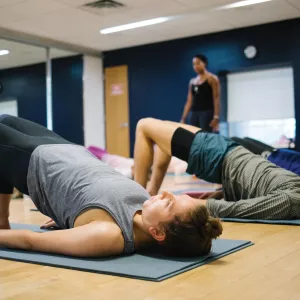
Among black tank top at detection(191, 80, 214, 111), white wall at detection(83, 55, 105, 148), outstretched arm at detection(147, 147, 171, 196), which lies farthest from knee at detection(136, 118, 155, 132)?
white wall at detection(83, 55, 105, 148)

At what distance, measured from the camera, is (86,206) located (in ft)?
5.79

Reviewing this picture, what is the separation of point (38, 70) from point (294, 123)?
13.4 ft

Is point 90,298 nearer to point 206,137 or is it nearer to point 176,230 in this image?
point 176,230

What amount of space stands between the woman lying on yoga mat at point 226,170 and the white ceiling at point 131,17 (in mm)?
3263

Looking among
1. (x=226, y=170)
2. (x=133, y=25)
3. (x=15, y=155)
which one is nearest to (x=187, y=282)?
(x=15, y=155)

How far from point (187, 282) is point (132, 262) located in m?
0.27

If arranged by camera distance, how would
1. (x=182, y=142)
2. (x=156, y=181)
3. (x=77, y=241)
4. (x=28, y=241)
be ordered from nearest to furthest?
1. (x=77, y=241)
2. (x=28, y=241)
3. (x=182, y=142)
4. (x=156, y=181)

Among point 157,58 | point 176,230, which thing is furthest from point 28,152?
point 157,58

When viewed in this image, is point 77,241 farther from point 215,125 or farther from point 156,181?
point 215,125

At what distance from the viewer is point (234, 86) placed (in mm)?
7574

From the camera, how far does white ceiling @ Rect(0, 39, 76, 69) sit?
7.41m

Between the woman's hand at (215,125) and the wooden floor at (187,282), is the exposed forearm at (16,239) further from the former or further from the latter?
the woman's hand at (215,125)

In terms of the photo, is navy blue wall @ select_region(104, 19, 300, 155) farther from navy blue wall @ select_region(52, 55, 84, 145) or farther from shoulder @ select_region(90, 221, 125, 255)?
shoulder @ select_region(90, 221, 125, 255)

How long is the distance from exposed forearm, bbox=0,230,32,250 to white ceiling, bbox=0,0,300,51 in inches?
169
